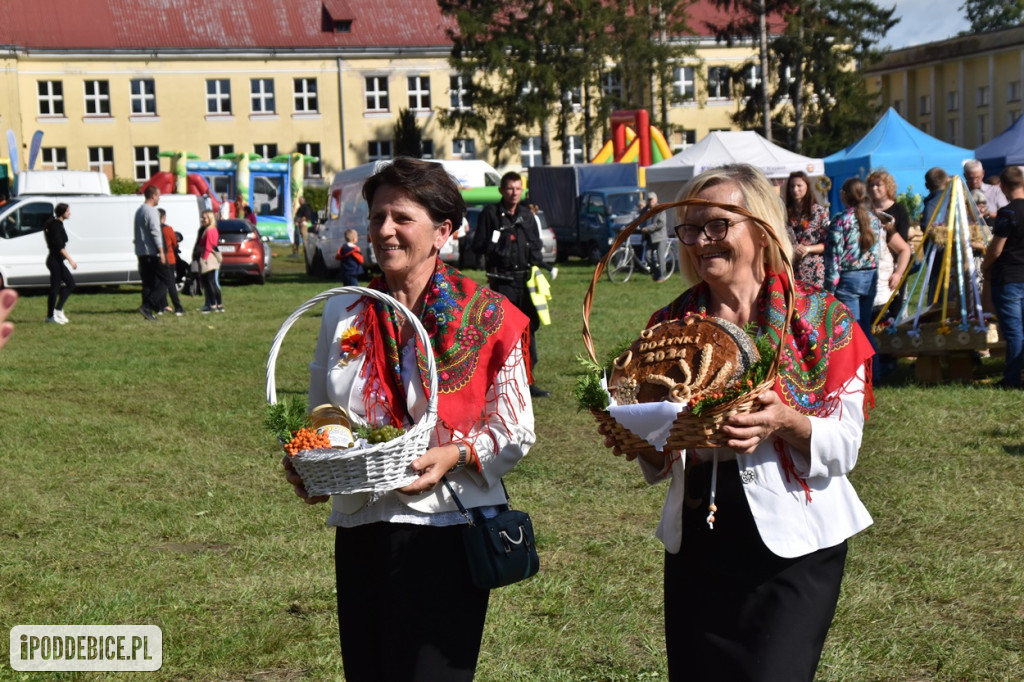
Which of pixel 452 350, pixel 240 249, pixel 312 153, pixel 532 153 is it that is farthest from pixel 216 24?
pixel 452 350

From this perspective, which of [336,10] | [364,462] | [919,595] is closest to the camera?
[364,462]

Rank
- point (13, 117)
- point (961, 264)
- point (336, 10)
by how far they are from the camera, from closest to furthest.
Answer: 1. point (961, 264)
2. point (13, 117)
3. point (336, 10)

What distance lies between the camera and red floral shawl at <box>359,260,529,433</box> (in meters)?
3.14

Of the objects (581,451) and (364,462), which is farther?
(581,451)

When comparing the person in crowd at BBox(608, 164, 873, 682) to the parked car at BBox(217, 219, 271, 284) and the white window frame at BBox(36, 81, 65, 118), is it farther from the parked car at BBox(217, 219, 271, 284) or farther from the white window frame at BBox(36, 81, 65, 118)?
the white window frame at BBox(36, 81, 65, 118)

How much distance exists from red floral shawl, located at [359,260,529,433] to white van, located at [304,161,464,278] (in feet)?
75.4

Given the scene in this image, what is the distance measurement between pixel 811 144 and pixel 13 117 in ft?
126

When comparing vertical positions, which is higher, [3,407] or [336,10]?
[336,10]

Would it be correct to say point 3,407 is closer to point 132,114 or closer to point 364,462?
point 364,462

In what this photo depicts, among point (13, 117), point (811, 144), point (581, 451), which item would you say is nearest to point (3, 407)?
point (581, 451)

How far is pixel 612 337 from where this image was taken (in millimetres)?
15562

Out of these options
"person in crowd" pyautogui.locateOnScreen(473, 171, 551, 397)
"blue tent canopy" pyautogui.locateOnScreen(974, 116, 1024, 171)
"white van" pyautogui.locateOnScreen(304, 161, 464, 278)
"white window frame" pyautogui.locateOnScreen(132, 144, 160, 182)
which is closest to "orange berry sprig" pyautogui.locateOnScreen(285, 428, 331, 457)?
"person in crowd" pyautogui.locateOnScreen(473, 171, 551, 397)

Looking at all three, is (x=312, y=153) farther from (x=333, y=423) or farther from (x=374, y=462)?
(x=374, y=462)

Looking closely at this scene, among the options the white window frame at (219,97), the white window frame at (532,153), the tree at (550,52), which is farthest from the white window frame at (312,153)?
the tree at (550,52)
